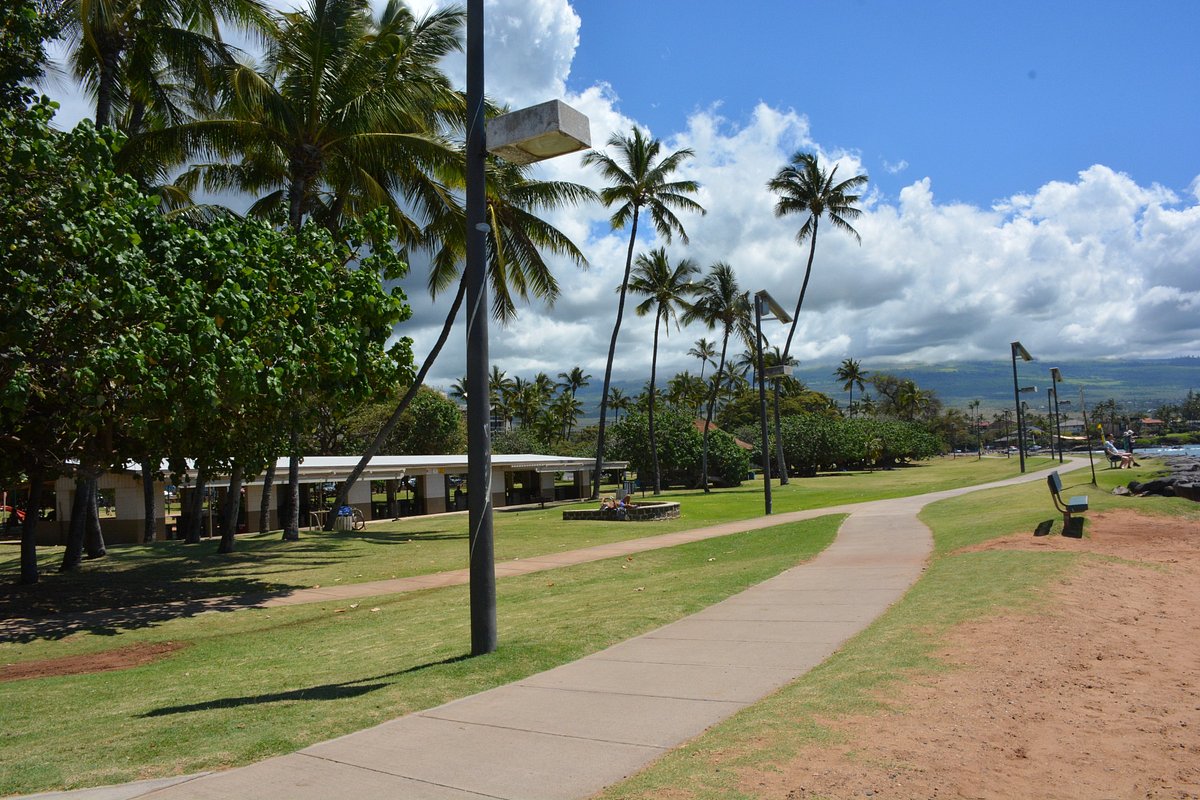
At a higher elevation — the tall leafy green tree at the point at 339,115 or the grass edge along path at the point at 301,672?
the tall leafy green tree at the point at 339,115

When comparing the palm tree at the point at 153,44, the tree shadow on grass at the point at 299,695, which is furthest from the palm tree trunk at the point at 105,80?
the tree shadow on grass at the point at 299,695

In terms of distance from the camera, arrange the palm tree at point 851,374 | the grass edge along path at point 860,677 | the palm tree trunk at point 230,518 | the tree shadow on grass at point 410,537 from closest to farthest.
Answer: the grass edge along path at point 860,677 → the palm tree trunk at point 230,518 → the tree shadow on grass at point 410,537 → the palm tree at point 851,374

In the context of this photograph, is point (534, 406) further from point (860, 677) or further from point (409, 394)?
point (860, 677)

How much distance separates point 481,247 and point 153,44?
13.2m

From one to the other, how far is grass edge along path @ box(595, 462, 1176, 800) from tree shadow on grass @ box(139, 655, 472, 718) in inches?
126

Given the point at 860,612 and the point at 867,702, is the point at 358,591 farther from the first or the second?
the point at 867,702

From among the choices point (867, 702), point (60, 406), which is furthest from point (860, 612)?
point (60, 406)

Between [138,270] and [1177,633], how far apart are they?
11.5m

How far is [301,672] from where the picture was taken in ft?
26.5

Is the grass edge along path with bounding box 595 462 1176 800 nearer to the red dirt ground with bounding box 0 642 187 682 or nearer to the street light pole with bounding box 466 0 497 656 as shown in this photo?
the street light pole with bounding box 466 0 497 656

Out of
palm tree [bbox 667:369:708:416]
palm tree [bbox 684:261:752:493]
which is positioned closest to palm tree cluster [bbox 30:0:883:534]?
palm tree [bbox 684:261:752:493]

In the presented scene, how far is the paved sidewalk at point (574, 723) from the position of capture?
4.30 meters

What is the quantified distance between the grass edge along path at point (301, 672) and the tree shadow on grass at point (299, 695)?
3 centimetres

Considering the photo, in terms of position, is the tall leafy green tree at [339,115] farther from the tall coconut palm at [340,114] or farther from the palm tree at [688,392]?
the palm tree at [688,392]
